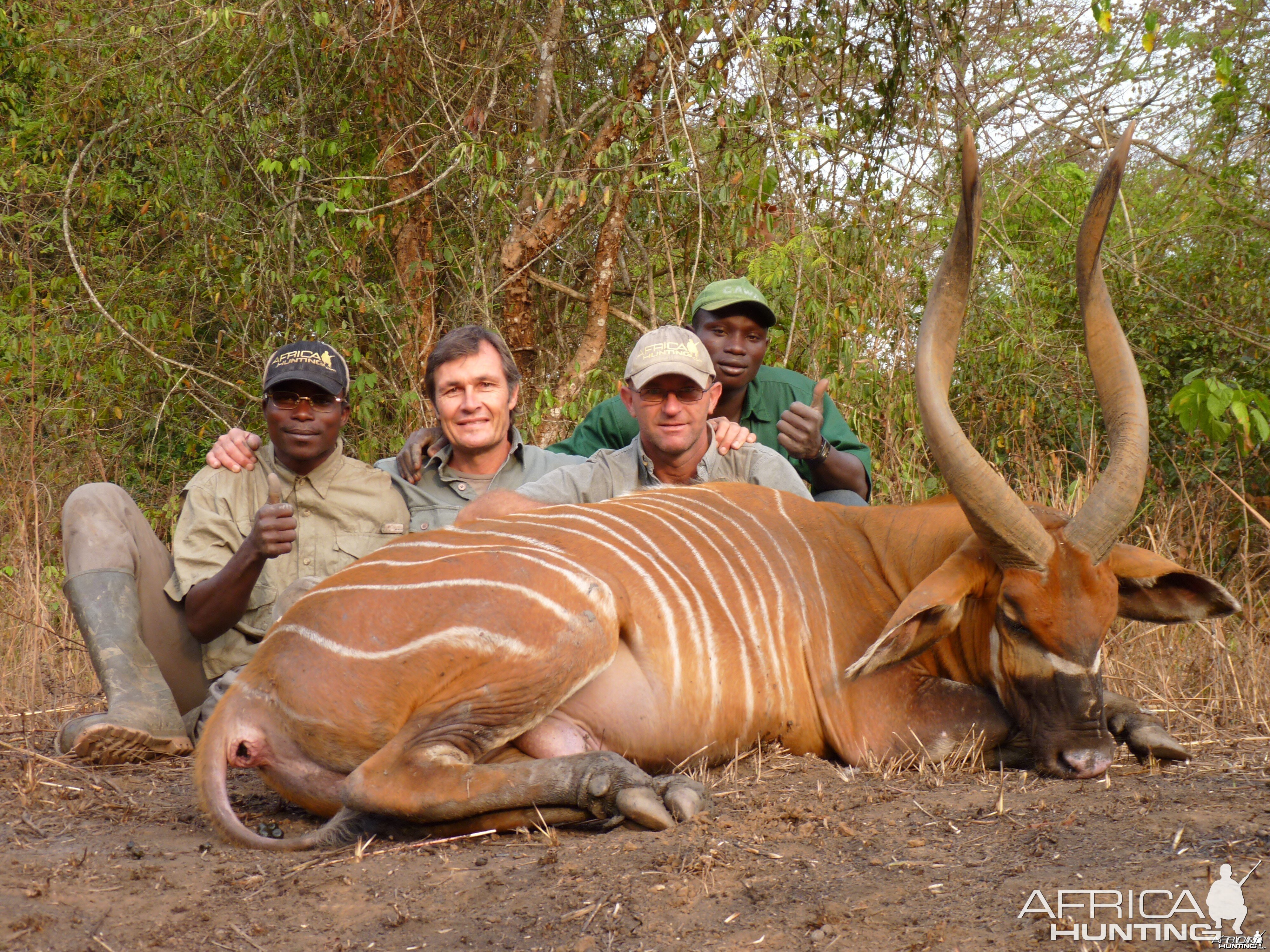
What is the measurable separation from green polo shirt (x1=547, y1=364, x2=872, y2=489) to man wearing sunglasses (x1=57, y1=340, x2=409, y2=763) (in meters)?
1.33

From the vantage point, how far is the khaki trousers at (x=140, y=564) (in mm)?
4262

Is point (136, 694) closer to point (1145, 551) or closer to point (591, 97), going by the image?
point (1145, 551)

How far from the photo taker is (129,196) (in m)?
8.51

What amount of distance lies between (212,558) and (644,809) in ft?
7.34

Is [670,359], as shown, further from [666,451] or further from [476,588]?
[476,588]

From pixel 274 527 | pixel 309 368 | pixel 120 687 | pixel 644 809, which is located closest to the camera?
pixel 644 809

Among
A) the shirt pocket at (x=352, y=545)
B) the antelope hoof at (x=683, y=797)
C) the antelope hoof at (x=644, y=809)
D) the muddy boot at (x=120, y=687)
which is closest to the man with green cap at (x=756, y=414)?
the shirt pocket at (x=352, y=545)

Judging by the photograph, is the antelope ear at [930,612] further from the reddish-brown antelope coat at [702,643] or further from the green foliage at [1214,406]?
the green foliage at [1214,406]

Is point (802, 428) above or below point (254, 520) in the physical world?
above

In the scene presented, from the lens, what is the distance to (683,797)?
2.95 metres

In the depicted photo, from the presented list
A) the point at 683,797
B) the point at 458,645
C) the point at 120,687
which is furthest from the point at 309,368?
the point at 683,797

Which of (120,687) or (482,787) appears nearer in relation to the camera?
(482,787)

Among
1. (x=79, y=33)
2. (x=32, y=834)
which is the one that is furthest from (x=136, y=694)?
(x=79, y=33)

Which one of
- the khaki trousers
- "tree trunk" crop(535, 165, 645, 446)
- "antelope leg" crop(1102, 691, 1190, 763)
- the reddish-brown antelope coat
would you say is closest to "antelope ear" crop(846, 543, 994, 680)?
the reddish-brown antelope coat
